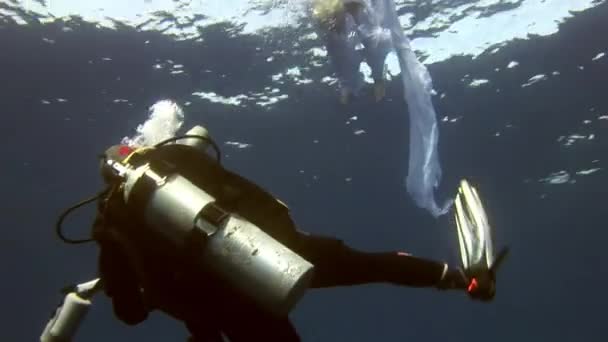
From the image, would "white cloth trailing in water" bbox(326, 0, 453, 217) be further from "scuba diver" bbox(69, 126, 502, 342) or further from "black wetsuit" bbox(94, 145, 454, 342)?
"scuba diver" bbox(69, 126, 502, 342)

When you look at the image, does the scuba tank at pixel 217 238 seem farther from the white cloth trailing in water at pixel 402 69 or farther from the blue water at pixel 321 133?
the white cloth trailing in water at pixel 402 69

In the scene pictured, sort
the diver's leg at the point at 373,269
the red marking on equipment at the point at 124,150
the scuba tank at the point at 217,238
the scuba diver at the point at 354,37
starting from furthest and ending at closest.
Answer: the scuba diver at the point at 354,37 → the diver's leg at the point at 373,269 → the red marking on equipment at the point at 124,150 → the scuba tank at the point at 217,238

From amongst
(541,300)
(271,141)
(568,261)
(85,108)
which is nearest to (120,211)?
(85,108)

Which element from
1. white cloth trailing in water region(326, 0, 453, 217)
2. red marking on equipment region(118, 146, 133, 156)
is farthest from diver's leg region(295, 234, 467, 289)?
white cloth trailing in water region(326, 0, 453, 217)

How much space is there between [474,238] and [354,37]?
22.3 feet

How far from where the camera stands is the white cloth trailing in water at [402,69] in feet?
26.8

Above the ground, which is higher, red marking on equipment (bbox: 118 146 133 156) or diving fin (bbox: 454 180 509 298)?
red marking on equipment (bbox: 118 146 133 156)

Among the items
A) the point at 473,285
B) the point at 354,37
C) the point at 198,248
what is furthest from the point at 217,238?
the point at 354,37

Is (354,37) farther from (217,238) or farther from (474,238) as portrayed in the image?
(217,238)

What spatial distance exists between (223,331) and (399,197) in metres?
24.0

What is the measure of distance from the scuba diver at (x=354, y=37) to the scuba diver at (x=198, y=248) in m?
6.44

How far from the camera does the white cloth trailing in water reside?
8.16 meters

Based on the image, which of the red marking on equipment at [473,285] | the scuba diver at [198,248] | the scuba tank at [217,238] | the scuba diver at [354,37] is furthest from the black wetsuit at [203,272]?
the scuba diver at [354,37]

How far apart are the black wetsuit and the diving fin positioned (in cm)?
76
